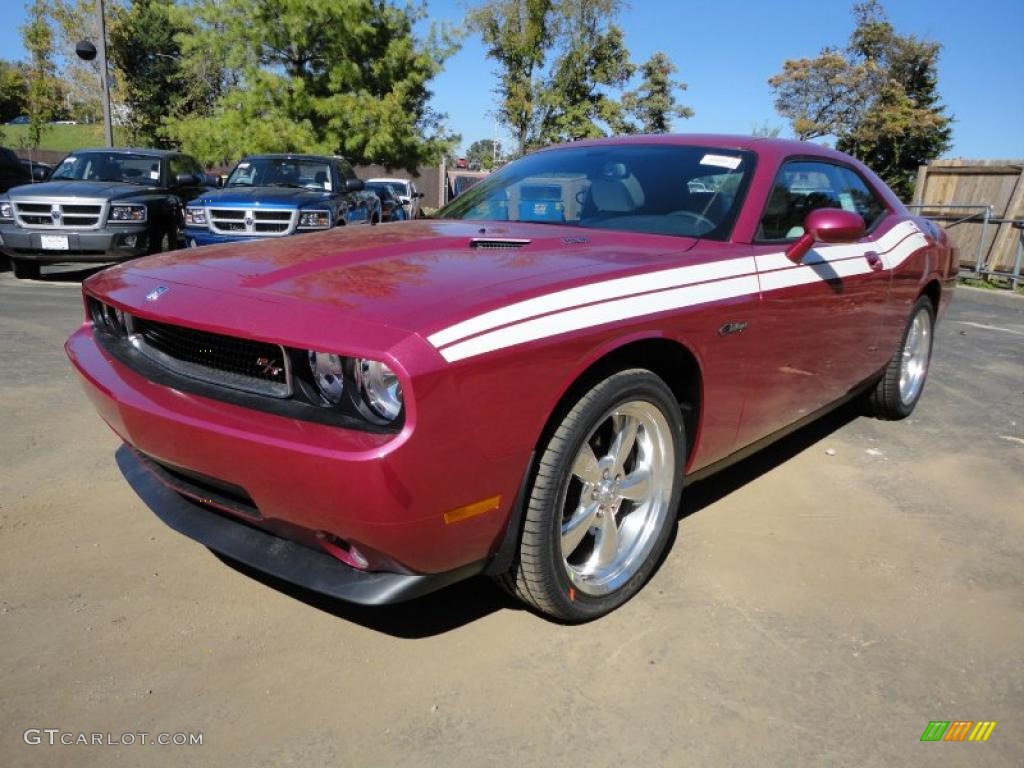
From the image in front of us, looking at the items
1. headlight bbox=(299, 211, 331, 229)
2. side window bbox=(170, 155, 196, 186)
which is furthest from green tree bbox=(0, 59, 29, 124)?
headlight bbox=(299, 211, 331, 229)

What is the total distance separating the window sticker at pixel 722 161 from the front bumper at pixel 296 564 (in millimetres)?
2005

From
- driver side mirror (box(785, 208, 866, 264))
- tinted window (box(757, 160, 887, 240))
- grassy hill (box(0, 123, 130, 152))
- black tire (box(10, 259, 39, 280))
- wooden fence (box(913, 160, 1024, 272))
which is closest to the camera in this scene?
driver side mirror (box(785, 208, 866, 264))

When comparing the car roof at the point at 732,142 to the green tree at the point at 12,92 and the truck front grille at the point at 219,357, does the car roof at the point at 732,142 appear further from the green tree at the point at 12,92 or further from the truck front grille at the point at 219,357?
the green tree at the point at 12,92

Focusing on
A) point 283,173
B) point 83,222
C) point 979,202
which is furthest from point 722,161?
point 979,202

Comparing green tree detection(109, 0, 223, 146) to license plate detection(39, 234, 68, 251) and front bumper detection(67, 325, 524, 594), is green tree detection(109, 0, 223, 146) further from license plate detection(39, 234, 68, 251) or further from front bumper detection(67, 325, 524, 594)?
front bumper detection(67, 325, 524, 594)

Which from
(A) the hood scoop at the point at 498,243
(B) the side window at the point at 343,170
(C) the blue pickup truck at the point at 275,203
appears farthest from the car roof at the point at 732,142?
(B) the side window at the point at 343,170

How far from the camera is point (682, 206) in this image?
3152 millimetres

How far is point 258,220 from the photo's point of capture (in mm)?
9008

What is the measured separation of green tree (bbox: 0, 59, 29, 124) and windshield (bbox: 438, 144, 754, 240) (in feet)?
144

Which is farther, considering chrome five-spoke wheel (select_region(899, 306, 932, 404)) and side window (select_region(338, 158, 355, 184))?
side window (select_region(338, 158, 355, 184))

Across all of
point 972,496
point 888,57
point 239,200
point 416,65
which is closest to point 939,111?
point 888,57

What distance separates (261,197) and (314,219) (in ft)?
2.20

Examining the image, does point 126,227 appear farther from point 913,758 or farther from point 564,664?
point 913,758

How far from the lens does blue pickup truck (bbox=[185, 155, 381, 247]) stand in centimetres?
900
